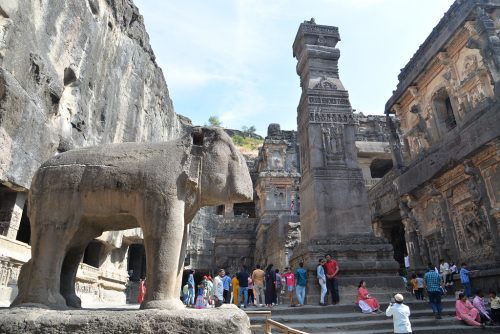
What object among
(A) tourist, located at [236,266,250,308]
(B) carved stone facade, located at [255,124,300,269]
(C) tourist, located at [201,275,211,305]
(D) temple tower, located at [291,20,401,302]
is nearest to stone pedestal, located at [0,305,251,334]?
(D) temple tower, located at [291,20,401,302]

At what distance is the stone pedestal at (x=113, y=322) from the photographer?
2.19 metres

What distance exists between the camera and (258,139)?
46344mm

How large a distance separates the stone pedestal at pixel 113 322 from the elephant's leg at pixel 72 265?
0.57 meters

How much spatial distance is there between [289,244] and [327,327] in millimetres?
9952

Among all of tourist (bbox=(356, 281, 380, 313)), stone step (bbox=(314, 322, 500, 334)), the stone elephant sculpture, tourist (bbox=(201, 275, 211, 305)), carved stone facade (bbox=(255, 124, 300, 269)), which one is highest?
carved stone facade (bbox=(255, 124, 300, 269))

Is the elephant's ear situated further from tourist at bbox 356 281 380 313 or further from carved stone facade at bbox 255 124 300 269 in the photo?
carved stone facade at bbox 255 124 300 269

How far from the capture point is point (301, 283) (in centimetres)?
695

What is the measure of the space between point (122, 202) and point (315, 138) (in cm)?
618

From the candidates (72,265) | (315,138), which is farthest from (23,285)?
(315,138)

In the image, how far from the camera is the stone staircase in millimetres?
5254

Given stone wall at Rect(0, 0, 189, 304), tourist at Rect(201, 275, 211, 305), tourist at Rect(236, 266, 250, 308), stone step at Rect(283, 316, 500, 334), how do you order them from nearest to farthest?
stone step at Rect(283, 316, 500, 334) → stone wall at Rect(0, 0, 189, 304) → tourist at Rect(236, 266, 250, 308) → tourist at Rect(201, 275, 211, 305)

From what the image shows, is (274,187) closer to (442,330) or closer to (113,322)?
(442,330)

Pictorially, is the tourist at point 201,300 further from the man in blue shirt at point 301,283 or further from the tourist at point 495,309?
the tourist at point 495,309

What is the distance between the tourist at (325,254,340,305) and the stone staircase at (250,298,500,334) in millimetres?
379
